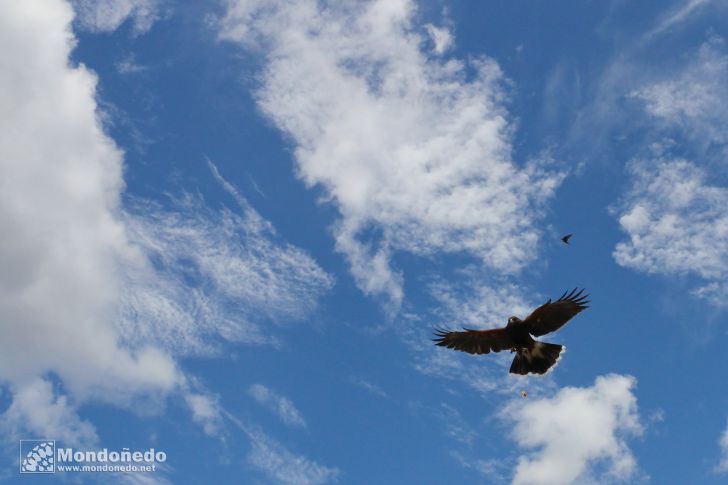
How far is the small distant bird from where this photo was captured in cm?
2270

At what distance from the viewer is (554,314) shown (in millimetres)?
22812

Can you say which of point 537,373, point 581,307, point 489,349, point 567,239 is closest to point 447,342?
Result: point 489,349

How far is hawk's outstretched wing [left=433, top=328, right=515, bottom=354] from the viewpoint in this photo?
77.6 ft

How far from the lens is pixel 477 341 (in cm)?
2422

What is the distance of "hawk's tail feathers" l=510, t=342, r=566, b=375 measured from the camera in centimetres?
2333

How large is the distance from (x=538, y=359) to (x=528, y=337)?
0.80 metres

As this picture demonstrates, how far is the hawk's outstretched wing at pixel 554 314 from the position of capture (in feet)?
73.9

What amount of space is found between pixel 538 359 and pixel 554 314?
5.68 feet

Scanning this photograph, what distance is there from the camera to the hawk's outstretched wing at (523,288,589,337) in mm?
22531

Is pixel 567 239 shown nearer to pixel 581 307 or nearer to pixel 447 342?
pixel 581 307

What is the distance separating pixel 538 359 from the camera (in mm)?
23469

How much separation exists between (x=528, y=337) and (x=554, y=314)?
1.26 metres

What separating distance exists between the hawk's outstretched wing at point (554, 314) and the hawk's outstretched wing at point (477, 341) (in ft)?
3.28

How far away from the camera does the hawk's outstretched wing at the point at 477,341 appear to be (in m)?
23.6
